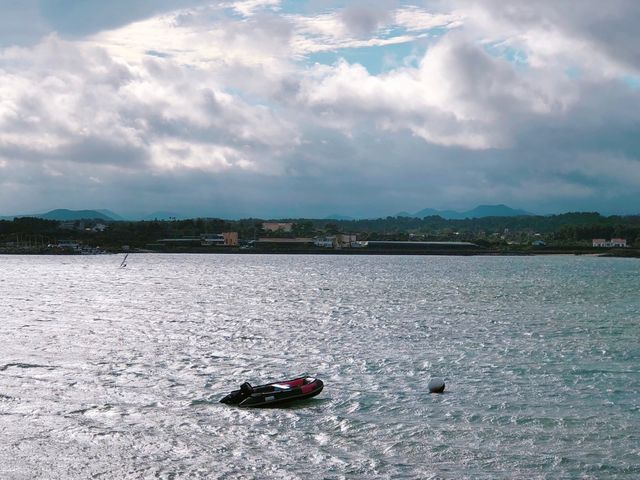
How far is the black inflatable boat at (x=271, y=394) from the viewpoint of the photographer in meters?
28.0

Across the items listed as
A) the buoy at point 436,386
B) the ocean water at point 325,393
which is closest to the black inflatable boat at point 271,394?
the ocean water at point 325,393

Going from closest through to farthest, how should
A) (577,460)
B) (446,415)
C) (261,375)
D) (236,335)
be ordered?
1. (577,460)
2. (446,415)
3. (261,375)
4. (236,335)

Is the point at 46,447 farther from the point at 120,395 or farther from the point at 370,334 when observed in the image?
the point at 370,334

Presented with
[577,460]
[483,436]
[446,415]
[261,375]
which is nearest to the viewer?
[577,460]

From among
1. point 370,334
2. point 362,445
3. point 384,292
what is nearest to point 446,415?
point 362,445

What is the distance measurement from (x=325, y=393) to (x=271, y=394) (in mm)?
2777

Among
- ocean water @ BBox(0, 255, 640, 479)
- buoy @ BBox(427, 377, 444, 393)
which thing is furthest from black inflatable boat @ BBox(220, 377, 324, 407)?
buoy @ BBox(427, 377, 444, 393)

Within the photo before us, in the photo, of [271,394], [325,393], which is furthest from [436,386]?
[271,394]

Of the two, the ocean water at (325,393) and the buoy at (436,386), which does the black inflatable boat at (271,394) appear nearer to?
the ocean water at (325,393)

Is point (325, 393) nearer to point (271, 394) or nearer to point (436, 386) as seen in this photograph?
point (271, 394)

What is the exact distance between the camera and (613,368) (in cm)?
3644

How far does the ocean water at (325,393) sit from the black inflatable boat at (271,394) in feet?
1.39

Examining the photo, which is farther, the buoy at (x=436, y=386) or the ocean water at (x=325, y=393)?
the buoy at (x=436, y=386)

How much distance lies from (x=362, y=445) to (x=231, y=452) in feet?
13.7
